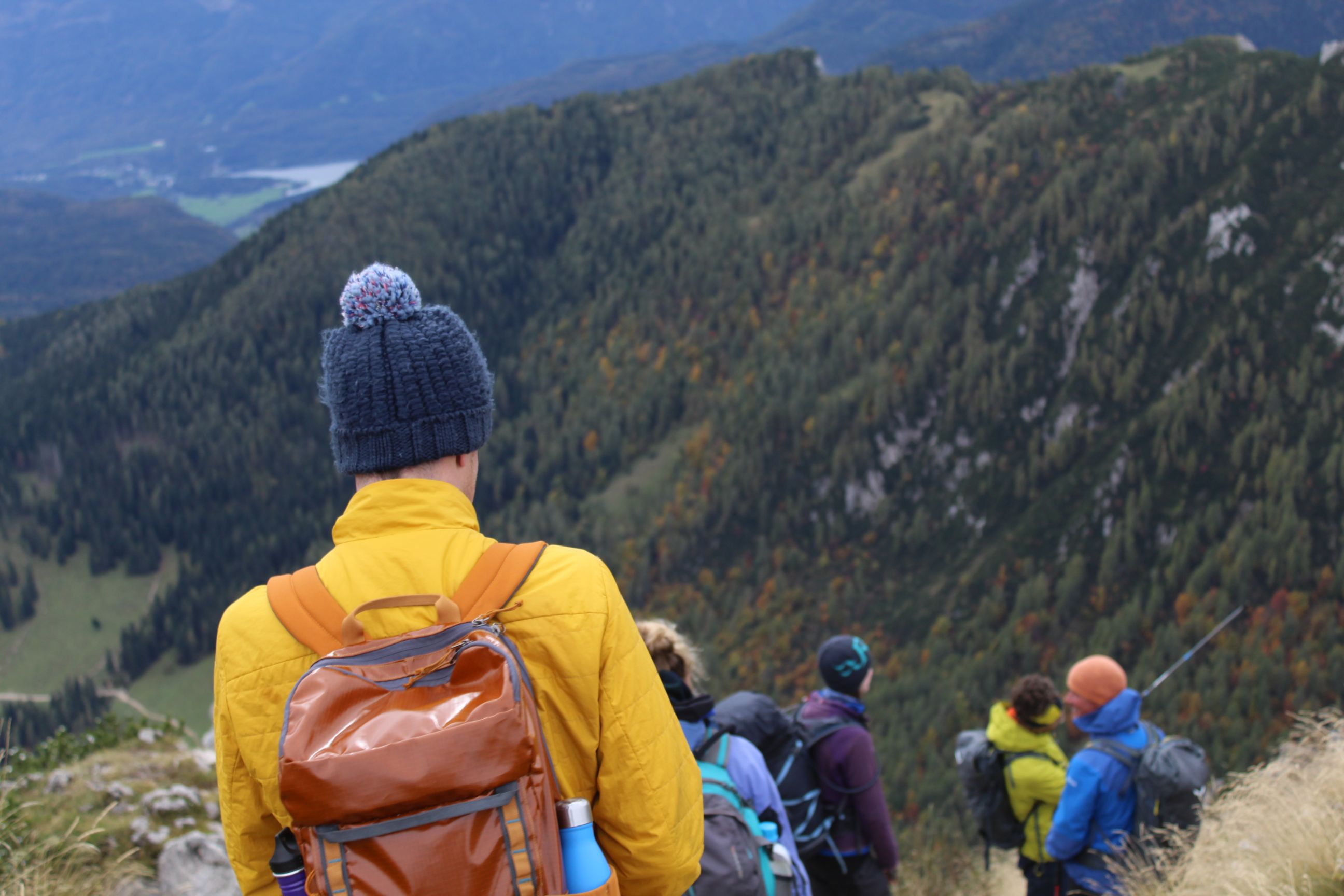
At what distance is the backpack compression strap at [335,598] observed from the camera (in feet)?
8.65

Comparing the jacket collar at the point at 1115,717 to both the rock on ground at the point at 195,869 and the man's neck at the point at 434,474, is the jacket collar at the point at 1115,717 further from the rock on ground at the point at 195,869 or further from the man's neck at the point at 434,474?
the rock on ground at the point at 195,869

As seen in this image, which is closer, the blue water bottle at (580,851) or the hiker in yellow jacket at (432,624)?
the blue water bottle at (580,851)

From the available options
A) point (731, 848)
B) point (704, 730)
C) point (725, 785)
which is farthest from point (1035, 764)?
point (731, 848)

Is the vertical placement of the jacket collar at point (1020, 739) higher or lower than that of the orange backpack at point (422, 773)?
lower

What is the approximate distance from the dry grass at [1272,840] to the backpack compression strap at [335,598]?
5.13 m

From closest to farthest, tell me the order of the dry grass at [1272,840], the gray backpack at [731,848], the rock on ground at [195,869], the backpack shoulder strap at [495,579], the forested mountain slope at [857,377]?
the backpack shoulder strap at [495,579] → the gray backpack at [731,848] → the dry grass at [1272,840] → the rock on ground at [195,869] → the forested mountain slope at [857,377]

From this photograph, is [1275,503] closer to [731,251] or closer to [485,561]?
[485,561]

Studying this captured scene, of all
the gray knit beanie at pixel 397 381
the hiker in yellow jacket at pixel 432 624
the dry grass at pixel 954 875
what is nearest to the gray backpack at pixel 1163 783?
the dry grass at pixel 954 875

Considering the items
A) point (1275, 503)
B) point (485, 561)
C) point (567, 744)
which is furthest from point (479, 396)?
point (1275, 503)

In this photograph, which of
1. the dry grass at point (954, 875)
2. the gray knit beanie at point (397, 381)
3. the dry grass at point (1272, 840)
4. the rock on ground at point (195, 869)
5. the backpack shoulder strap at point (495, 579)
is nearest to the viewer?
the backpack shoulder strap at point (495, 579)

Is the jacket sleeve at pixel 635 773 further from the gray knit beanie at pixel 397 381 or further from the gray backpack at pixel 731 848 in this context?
the gray backpack at pixel 731 848

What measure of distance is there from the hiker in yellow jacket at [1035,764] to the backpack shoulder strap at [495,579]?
5.83 m

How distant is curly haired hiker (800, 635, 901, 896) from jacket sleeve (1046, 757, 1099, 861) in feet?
4.19

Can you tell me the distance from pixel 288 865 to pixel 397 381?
5.00ft
